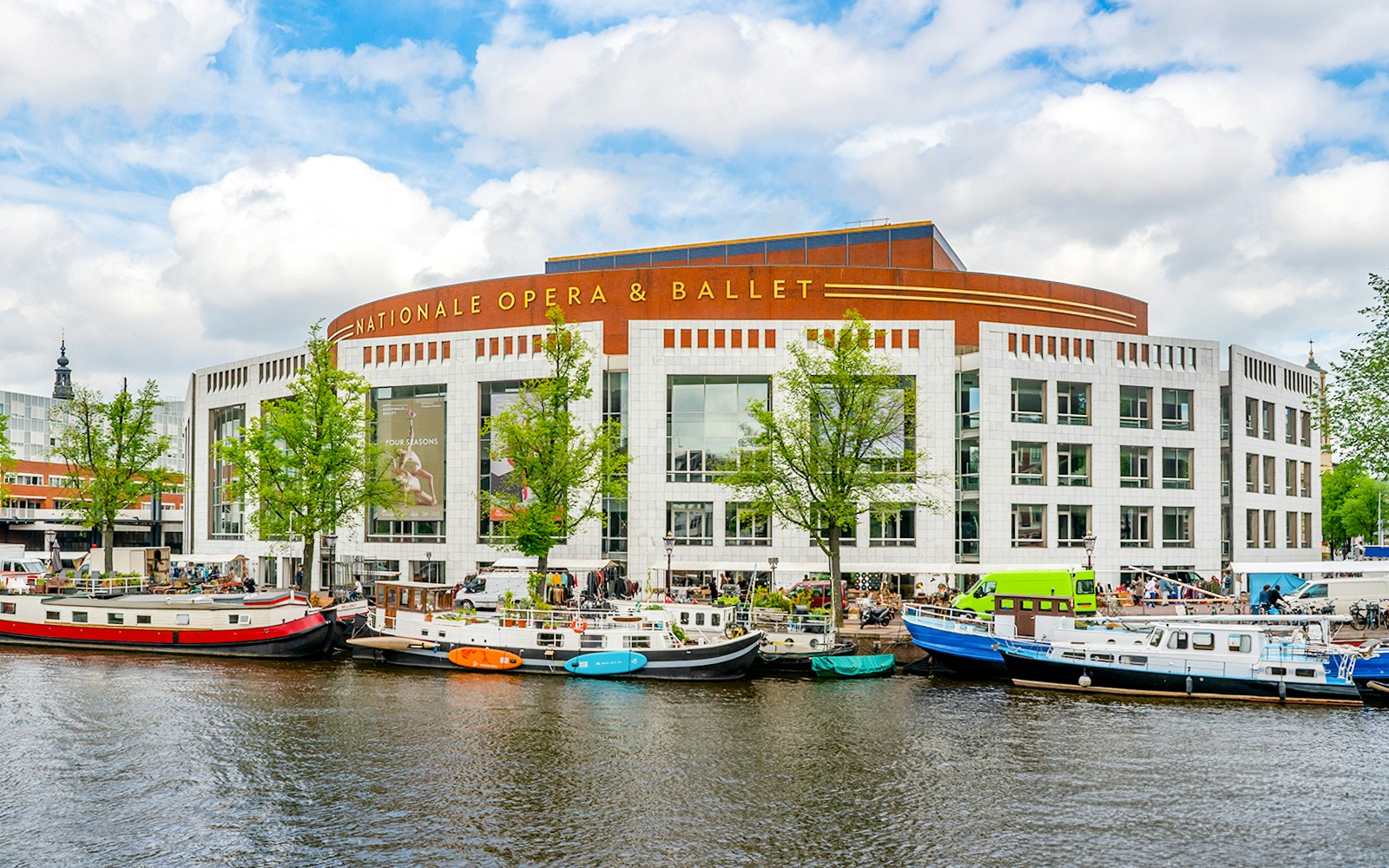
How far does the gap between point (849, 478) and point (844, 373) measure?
5.10 meters

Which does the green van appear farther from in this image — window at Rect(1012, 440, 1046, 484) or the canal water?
window at Rect(1012, 440, 1046, 484)

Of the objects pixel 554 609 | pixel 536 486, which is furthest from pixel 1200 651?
pixel 536 486

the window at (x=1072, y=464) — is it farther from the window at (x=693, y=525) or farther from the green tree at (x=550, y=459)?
the green tree at (x=550, y=459)

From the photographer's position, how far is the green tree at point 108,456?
239 ft

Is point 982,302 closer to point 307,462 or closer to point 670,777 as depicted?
point 307,462

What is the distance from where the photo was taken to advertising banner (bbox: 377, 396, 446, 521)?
251 ft

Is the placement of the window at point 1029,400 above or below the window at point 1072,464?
above

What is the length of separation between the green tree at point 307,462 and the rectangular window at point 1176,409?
168 feet

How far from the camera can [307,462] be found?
60156mm

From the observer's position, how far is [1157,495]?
73000mm

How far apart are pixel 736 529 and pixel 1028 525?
742 inches

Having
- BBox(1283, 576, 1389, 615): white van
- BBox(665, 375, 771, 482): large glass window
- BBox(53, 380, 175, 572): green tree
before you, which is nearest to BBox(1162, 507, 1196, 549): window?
BBox(1283, 576, 1389, 615): white van

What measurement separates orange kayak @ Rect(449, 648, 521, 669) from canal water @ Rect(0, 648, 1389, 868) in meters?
3.48

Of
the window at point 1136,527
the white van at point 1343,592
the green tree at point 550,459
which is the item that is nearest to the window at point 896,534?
the window at point 1136,527
